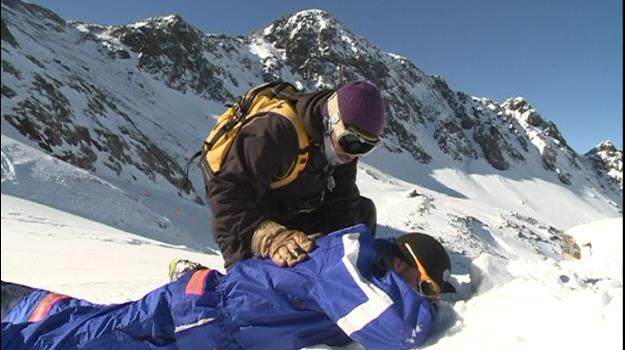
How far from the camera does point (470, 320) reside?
2076 mm

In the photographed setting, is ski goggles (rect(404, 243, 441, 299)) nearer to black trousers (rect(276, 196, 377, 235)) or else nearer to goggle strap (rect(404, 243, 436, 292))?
goggle strap (rect(404, 243, 436, 292))

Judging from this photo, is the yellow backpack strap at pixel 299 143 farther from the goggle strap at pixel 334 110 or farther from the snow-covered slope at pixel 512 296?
the snow-covered slope at pixel 512 296

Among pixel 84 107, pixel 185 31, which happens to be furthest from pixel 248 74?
pixel 84 107

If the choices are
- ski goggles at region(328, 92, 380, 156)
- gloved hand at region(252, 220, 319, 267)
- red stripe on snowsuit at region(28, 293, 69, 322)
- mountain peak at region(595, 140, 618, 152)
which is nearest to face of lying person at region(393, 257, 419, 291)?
gloved hand at region(252, 220, 319, 267)

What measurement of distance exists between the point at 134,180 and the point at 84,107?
18.8ft

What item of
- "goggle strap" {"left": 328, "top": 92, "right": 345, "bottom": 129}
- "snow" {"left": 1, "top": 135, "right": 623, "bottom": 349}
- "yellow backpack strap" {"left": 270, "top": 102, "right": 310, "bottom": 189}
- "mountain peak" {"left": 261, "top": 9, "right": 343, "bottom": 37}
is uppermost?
"mountain peak" {"left": 261, "top": 9, "right": 343, "bottom": 37}

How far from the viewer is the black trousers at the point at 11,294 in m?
2.47

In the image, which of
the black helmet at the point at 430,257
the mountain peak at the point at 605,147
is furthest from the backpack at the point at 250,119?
the mountain peak at the point at 605,147

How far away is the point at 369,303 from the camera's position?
2072 mm

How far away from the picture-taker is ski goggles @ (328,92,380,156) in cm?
285

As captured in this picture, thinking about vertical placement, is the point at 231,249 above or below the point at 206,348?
above

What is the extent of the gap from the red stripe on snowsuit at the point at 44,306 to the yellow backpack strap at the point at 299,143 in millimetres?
1354

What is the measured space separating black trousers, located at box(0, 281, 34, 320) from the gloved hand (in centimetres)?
122

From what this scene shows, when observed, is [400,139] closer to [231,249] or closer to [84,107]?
[84,107]
